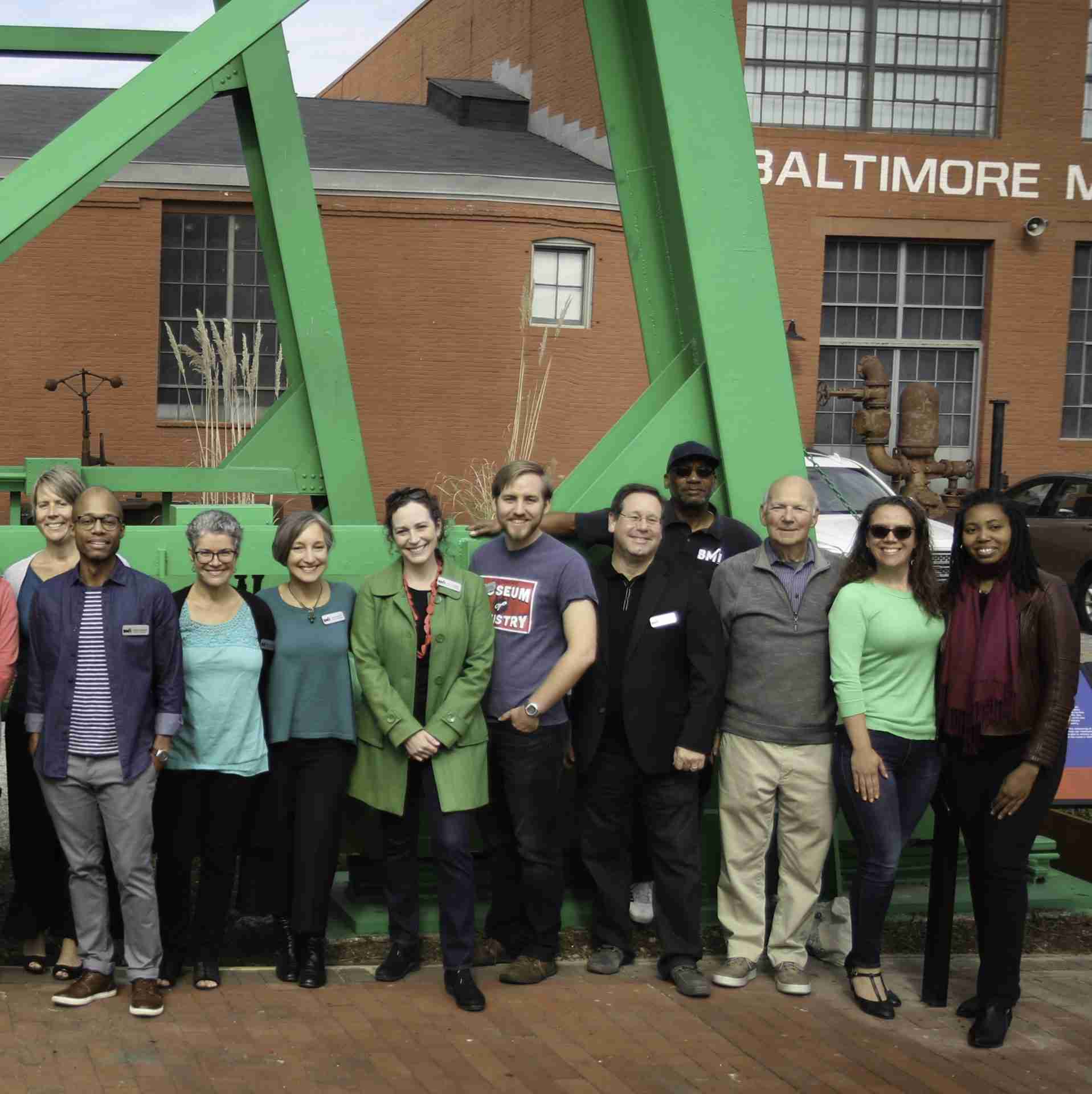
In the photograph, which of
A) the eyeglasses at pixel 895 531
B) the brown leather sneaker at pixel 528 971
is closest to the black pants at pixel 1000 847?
the eyeglasses at pixel 895 531

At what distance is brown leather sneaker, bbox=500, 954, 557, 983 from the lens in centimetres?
488

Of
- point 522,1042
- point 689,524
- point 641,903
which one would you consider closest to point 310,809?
point 522,1042

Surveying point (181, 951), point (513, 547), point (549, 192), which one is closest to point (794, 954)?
point (513, 547)

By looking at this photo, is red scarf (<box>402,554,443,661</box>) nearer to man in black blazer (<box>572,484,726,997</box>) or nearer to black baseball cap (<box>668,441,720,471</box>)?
man in black blazer (<box>572,484,726,997</box>)

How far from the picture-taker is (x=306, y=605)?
4754 millimetres

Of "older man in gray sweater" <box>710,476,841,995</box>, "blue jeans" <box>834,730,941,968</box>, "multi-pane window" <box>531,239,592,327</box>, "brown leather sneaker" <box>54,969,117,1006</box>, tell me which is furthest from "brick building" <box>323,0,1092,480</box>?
"brown leather sneaker" <box>54,969,117,1006</box>

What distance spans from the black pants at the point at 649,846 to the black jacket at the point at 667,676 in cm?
10

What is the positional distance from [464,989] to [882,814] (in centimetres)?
140

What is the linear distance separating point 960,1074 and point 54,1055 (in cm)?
249

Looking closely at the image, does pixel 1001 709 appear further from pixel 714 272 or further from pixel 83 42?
pixel 83 42

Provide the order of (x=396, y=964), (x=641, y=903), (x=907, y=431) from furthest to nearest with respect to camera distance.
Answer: (x=907, y=431) → (x=641, y=903) → (x=396, y=964)

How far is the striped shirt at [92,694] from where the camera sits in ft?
14.5

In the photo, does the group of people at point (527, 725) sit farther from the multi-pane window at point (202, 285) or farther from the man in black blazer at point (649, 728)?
the multi-pane window at point (202, 285)

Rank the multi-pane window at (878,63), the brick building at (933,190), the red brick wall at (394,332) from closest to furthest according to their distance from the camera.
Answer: the red brick wall at (394,332), the brick building at (933,190), the multi-pane window at (878,63)
